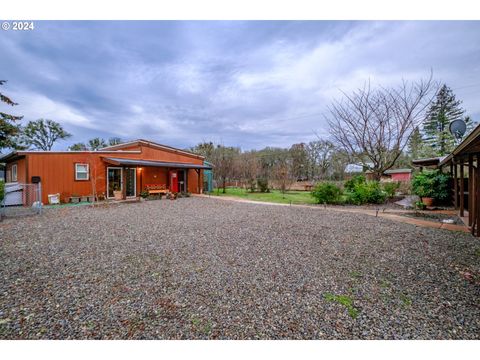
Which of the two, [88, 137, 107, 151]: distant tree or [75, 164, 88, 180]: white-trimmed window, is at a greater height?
[88, 137, 107, 151]: distant tree

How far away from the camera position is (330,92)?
44.9 feet

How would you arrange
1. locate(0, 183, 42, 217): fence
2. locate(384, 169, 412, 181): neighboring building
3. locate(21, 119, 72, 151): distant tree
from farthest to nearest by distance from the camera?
locate(21, 119, 72, 151): distant tree → locate(384, 169, 412, 181): neighboring building → locate(0, 183, 42, 217): fence

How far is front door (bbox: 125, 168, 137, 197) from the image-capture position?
1388cm

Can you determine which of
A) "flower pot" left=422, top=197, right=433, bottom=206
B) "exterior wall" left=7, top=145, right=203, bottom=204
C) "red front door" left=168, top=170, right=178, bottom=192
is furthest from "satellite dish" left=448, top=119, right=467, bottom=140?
"exterior wall" left=7, top=145, right=203, bottom=204

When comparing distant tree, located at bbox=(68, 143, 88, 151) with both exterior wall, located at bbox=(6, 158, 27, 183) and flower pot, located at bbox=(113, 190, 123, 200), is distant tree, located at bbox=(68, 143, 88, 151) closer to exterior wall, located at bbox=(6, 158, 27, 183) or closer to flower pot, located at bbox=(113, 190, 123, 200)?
exterior wall, located at bbox=(6, 158, 27, 183)

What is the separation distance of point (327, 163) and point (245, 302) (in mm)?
26191

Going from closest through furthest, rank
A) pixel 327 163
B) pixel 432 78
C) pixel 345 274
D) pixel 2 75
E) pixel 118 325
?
pixel 118 325 < pixel 345 274 < pixel 432 78 < pixel 2 75 < pixel 327 163

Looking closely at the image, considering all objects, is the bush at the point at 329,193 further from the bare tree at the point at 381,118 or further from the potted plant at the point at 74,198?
the potted plant at the point at 74,198

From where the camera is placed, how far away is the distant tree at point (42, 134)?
30.5 metres

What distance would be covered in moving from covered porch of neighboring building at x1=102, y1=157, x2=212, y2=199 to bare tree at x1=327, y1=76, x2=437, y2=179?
11.6 metres

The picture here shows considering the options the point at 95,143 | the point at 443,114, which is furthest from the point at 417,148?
the point at 95,143
